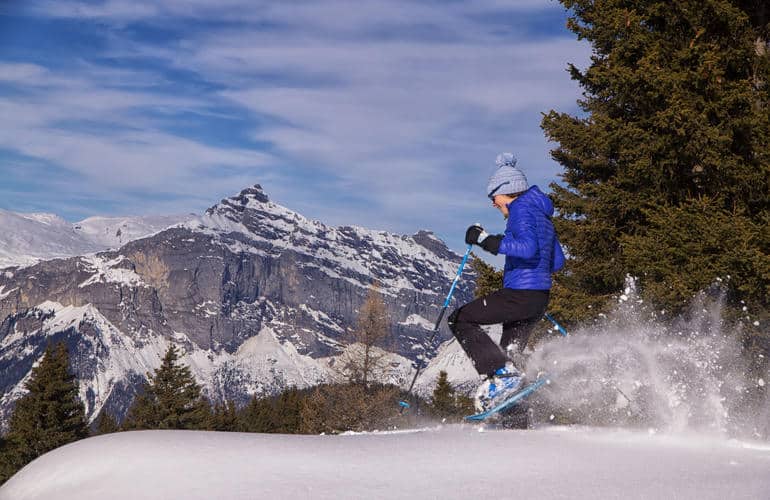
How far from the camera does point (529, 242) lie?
7.07 m

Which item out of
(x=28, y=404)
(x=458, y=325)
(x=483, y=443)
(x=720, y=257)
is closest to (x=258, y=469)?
(x=483, y=443)

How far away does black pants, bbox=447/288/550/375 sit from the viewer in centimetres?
741

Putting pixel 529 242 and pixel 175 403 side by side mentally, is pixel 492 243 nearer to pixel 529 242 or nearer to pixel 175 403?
pixel 529 242

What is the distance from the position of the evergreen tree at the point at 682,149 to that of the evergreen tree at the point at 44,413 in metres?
33.4

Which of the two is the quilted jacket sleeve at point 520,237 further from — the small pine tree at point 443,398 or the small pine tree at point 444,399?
the small pine tree at point 443,398

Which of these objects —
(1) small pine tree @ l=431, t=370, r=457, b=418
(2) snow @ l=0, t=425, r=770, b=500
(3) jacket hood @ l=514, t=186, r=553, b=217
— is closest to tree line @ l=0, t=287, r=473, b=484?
(1) small pine tree @ l=431, t=370, r=457, b=418

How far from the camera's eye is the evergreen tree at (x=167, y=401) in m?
45.0

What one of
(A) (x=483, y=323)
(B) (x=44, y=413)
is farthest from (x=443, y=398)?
(A) (x=483, y=323)

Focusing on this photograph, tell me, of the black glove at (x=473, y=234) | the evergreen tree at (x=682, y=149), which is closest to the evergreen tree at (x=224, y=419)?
the evergreen tree at (x=682, y=149)

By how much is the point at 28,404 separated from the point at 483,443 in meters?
39.7

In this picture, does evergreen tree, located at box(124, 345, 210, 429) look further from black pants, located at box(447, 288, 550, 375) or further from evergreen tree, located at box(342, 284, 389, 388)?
black pants, located at box(447, 288, 550, 375)

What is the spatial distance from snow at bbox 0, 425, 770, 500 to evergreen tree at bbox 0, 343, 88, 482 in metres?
37.4

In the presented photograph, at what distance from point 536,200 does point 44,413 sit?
38.9 meters

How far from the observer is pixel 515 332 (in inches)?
308
